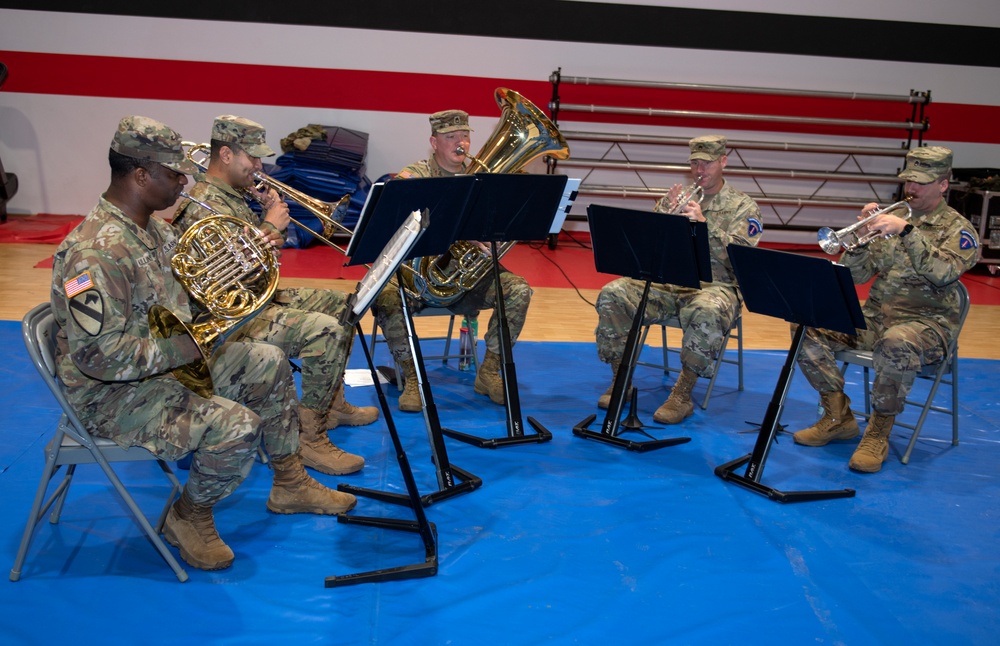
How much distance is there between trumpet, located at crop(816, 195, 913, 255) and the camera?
455 cm

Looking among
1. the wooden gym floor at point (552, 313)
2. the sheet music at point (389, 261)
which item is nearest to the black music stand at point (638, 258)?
the wooden gym floor at point (552, 313)

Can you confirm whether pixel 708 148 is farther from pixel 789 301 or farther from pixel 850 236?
pixel 789 301

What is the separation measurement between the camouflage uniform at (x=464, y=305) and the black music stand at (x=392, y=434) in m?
1.42

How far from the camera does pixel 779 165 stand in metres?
10.3

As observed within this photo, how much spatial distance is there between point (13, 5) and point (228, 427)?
835 cm

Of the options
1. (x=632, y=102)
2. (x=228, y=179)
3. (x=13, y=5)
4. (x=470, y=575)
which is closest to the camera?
(x=470, y=575)

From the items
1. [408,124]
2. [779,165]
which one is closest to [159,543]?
[408,124]

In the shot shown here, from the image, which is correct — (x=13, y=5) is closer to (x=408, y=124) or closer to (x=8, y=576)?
(x=408, y=124)

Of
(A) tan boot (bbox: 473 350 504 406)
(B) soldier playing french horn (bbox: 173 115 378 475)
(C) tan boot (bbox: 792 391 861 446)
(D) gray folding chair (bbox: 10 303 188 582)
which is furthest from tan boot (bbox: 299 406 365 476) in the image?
(C) tan boot (bbox: 792 391 861 446)

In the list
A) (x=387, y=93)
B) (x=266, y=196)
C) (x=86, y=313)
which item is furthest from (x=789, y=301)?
(x=387, y=93)

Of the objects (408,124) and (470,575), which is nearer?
(470,575)

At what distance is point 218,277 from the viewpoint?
364cm

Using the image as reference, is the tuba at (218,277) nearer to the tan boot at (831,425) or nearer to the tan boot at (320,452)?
the tan boot at (320,452)

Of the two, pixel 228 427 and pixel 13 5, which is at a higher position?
pixel 13 5
